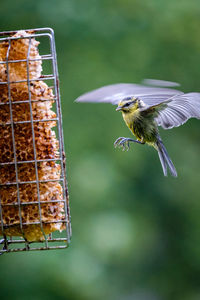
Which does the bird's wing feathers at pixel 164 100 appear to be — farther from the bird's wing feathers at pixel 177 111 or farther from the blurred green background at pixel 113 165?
the blurred green background at pixel 113 165

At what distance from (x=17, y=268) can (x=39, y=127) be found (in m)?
2.99

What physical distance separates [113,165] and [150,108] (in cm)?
270

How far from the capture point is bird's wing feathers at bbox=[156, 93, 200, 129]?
13.0ft

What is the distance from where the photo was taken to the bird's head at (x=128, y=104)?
3.91 meters

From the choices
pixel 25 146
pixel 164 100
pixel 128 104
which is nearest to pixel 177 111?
pixel 164 100

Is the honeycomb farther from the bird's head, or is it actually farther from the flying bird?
the bird's head

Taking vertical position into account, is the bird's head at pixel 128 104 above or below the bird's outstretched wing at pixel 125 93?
below

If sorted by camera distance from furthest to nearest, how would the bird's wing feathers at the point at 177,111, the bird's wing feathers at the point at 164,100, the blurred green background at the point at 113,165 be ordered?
1. the blurred green background at the point at 113,165
2. the bird's wing feathers at the point at 177,111
3. the bird's wing feathers at the point at 164,100

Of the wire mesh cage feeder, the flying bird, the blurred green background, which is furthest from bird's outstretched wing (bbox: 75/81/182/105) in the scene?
the blurred green background

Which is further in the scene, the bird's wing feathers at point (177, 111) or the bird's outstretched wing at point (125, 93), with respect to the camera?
the bird's wing feathers at point (177, 111)

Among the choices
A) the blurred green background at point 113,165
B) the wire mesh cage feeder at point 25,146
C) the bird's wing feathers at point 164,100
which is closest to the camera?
the wire mesh cage feeder at point 25,146

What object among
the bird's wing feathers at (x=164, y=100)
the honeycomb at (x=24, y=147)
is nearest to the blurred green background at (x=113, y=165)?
the bird's wing feathers at (x=164, y=100)

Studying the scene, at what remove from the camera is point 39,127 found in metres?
3.45

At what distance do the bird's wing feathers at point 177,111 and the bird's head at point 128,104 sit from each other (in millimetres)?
201
